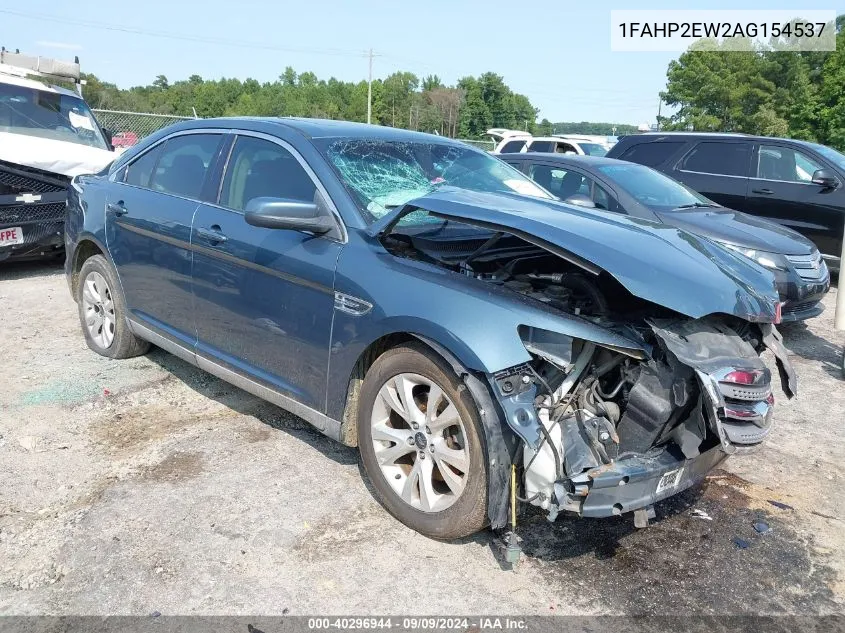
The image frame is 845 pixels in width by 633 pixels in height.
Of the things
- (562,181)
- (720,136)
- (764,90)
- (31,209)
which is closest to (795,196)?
(720,136)

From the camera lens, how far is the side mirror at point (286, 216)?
10.9 feet

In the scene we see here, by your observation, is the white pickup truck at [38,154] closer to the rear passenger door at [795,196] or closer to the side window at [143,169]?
the side window at [143,169]

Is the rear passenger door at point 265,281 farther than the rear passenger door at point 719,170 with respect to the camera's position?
No

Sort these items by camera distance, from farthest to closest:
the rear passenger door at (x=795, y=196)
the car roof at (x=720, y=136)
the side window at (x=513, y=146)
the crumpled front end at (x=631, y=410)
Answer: the side window at (x=513, y=146) → the car roof at (x=720, y=136) → the rear passenger door at (x=795, y=196) → the crumpled front end at (x=631, y=410)

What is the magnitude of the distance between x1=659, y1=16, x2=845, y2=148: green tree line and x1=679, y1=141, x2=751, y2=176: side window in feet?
115

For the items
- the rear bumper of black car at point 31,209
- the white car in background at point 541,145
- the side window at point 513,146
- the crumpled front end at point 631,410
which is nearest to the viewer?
the crumpled front end at point 631,410

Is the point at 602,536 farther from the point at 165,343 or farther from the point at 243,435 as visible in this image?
the point at 165,343

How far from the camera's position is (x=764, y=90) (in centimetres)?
4594

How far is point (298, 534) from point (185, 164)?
2.58 metres

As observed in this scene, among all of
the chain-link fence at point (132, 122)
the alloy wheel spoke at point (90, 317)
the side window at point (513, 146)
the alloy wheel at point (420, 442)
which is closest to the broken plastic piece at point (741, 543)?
the alloy wheel at point (420, 442)

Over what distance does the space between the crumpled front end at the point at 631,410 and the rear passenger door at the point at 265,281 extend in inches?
44.3

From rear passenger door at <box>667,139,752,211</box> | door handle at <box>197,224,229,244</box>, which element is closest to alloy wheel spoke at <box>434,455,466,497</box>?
door handle at <box>197,224,229,244</box>

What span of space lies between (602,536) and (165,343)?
2.98m

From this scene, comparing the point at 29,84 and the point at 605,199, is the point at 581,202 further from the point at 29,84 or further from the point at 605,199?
the point at 29,84
